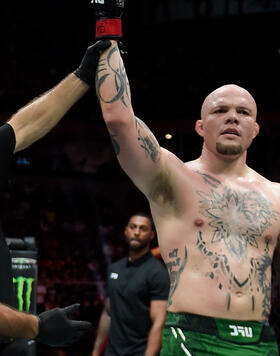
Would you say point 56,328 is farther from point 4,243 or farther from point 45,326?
point 4,243

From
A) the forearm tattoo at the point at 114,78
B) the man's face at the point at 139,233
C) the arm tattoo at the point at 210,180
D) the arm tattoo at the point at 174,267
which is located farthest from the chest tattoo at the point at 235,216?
the man's face at the point at 139,233

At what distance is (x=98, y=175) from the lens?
1197cm

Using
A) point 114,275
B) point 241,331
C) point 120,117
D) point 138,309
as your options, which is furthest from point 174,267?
point 114,275

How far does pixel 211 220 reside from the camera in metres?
2.43

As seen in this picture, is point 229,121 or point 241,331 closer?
point 241,331

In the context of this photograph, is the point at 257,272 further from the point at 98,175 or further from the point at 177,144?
the point at 98,175

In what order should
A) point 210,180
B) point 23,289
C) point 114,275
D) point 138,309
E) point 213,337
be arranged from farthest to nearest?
point 114,275 → point 138,309 → point 23,289 → point 210,180 → point 213,337

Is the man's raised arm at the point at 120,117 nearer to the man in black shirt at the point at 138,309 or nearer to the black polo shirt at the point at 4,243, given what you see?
the black polo shirt at the point at 4,243

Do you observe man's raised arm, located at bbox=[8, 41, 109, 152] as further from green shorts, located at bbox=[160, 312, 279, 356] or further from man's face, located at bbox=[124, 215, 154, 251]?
man's face, located at bbox=[124, 215, 154, 251]

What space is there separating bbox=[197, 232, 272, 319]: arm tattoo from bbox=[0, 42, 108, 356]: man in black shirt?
1.65 feet

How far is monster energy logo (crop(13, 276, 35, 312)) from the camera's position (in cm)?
386

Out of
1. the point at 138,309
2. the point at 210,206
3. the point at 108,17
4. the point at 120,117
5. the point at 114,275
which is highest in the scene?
the point at 108,17

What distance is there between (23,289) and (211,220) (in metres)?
1.87

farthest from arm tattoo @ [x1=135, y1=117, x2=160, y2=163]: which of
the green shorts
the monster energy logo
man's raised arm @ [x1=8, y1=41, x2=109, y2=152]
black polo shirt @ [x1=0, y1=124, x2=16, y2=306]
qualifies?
Result: the monster energy logo
